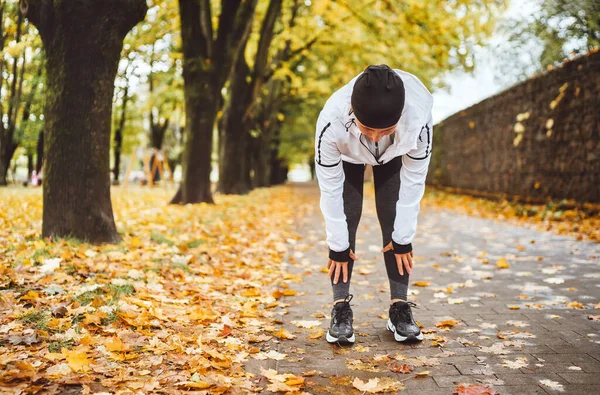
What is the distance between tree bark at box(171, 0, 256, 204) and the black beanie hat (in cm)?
941

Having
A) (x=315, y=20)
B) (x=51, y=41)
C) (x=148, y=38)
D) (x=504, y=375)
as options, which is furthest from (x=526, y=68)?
(x=504, y=375)

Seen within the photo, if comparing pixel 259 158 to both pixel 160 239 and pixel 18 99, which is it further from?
pixel 160 239

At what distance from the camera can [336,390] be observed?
9.07 ft

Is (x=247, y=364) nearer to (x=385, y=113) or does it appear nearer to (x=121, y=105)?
(x=385, y=113)

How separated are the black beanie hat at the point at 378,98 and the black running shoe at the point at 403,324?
141cm

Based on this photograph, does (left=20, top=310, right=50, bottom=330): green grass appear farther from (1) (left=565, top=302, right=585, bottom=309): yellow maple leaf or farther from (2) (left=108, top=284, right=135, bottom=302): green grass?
(1) (left=565, top=302, right=585, bottom=309): yellow maple leaf

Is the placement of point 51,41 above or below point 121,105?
below

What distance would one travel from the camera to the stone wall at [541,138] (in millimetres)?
9883

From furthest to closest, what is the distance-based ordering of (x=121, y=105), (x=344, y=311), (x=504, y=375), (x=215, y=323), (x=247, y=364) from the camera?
1. (x=121, y=105)
2. (x=215, y=323)
3. (x=344, y=311)
4. (x=247, y=364)
5. (x=504, y=375)

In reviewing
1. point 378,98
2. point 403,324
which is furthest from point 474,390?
point 378,98

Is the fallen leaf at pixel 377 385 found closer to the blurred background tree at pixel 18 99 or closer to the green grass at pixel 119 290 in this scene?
the green grass at pixel 119 290

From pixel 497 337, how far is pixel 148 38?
14735 millimetres

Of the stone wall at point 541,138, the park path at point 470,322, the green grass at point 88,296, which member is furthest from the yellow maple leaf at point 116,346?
the stone wall at point 541,138

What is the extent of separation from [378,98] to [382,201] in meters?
Result: 1.05
